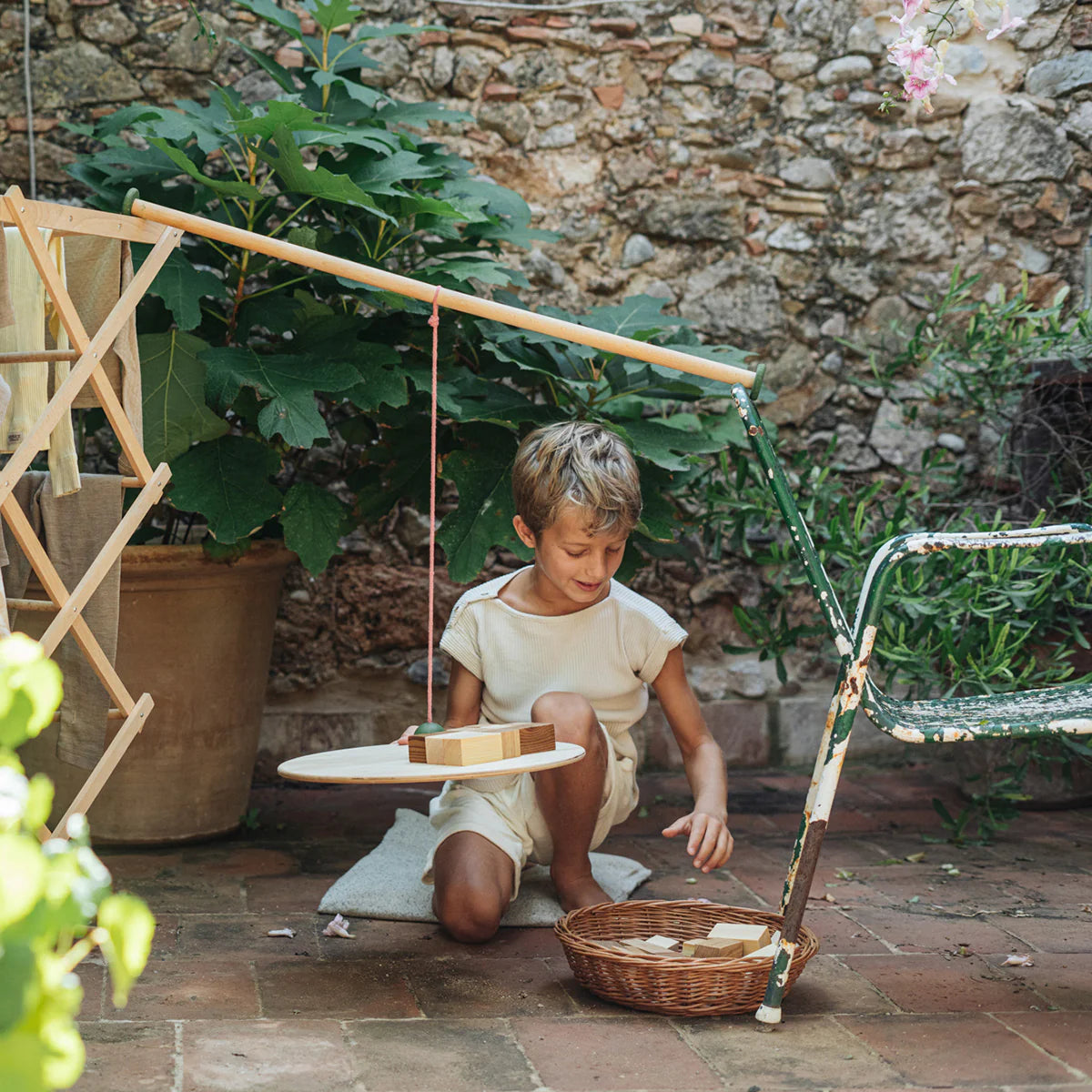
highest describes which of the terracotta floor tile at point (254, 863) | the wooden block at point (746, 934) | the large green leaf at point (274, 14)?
the large green leaf at point (274, 14)

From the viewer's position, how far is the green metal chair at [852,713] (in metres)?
1.78

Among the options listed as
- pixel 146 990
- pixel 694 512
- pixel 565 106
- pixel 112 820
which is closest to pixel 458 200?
pixel 565 106

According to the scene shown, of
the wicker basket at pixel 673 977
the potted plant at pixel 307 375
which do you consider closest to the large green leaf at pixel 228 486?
the potted plant at pixel 307 375

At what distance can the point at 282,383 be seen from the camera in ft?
8.29

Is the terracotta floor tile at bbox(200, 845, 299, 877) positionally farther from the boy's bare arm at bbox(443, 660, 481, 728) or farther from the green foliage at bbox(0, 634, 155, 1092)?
the green foliage at bbox(0, 634, 155, 1092)

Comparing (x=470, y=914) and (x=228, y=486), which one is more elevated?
(x=228, y=486)

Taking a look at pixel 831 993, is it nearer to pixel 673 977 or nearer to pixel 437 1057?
pixel 673 977

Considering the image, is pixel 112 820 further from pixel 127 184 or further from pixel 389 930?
pixel 127 184

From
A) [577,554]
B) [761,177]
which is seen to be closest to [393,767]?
[577,554]

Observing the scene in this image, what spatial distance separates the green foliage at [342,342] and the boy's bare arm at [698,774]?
1.39 ft

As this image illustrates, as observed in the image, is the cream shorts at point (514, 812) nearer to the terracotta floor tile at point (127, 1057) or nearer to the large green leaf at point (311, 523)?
the large green leaf at point (311, 523)

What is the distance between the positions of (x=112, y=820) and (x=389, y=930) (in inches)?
30.5

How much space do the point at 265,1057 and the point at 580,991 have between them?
52 centimetres

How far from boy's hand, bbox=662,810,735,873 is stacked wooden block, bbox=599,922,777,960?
106mm
